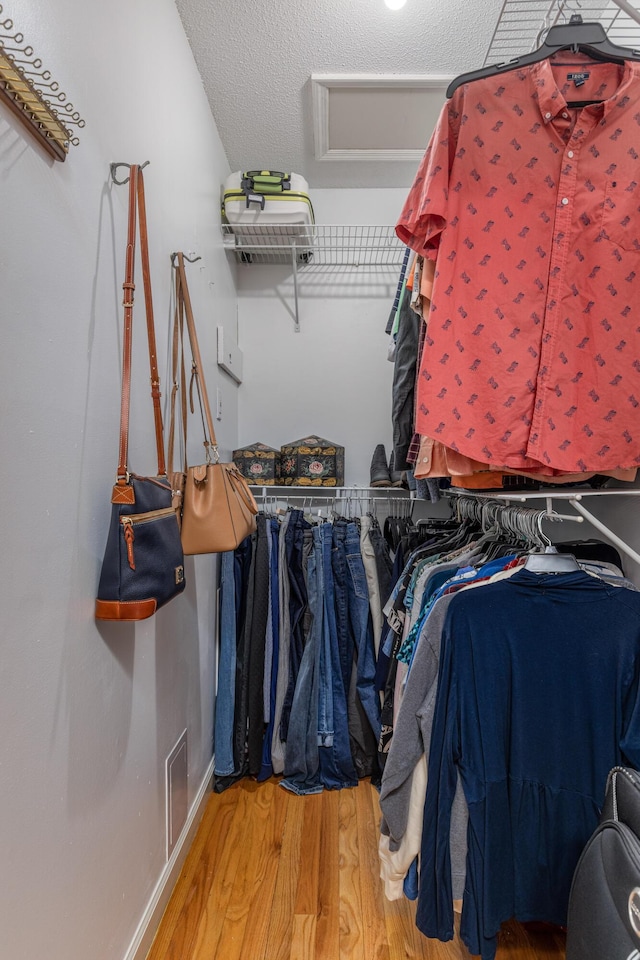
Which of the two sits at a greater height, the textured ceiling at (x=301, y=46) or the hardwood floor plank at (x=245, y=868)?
the textured ceiling at (x=301, y=46)

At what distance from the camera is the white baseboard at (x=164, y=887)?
1.18 metres

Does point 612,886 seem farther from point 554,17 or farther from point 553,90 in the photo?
point 554,17

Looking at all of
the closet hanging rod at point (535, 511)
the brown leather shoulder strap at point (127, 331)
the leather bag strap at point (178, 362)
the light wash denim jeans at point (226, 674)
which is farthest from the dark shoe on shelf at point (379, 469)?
the brown leather shoulder strap at point (127, 331)

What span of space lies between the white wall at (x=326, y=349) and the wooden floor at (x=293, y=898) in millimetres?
1424

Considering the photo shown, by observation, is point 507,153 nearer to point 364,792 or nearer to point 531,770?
point 531,770

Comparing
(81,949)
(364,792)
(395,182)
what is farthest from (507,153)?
(364,792)

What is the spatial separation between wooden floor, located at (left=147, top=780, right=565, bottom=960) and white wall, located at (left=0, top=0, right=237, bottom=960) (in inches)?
8.3

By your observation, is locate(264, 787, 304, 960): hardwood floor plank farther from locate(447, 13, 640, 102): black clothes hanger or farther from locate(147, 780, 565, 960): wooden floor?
locate(447, 13, 640, 102): black clothes hanger

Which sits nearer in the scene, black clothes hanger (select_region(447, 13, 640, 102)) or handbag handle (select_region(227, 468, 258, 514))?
black clothes hanger (select_region(447, 13, 640, 102))

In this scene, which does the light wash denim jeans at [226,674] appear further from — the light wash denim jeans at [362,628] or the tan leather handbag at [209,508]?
the tan leather handbag at [209,508]

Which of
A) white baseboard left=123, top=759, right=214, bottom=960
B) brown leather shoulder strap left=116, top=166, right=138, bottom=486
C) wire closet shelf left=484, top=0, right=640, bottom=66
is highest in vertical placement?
wire closet shelf left=484, top=0, right=640, bottom=66

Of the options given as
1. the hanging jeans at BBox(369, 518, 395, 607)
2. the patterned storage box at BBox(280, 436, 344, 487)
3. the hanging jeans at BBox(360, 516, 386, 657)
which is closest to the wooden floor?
the hanging jeans at BBox(360, 516, 386, 657)

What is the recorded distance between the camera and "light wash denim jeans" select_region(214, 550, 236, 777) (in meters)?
1.94

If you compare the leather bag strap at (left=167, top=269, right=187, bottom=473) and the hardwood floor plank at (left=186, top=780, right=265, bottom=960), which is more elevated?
the leather bag strap at (left=167, top=269, right=187, bottom=473)
